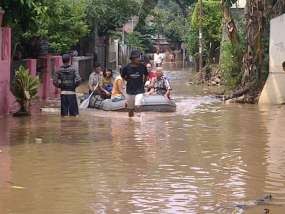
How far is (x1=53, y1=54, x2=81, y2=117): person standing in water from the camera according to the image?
15805 millimetres

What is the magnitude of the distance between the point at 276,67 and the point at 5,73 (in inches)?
319

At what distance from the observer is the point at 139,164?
31.3 feet

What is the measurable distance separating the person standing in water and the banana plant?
2.05 ft

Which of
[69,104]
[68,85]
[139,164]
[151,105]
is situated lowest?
[139,164]

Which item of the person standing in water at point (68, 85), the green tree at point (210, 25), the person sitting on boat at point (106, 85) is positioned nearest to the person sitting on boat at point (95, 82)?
the person sitting on boat at point (106, 85)

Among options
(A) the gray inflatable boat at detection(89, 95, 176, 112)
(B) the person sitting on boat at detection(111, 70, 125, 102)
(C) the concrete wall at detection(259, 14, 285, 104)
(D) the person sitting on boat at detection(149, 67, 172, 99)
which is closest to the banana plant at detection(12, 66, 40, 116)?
(A) the gray inflatable boat at detection(89, 95, 176, 112)

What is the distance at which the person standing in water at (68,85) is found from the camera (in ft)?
51.9

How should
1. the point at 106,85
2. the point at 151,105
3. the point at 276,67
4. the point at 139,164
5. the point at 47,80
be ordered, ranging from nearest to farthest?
1. the point at 139,164
2. the point at 151,105
3. the point at 106,85
4. the point at 276,67
5. the point at 47,80

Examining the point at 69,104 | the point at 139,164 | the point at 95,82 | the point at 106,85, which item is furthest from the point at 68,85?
the point at 139,164

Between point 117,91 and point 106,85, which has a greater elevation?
point 106,85

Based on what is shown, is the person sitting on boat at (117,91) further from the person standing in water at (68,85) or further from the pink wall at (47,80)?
the pink wall at (47,80)

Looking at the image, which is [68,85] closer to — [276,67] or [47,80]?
[276,67]

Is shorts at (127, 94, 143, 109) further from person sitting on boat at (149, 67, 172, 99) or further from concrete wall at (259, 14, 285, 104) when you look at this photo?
concrete wall at (259, 14, 285, 104)

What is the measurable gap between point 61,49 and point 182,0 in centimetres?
4108
